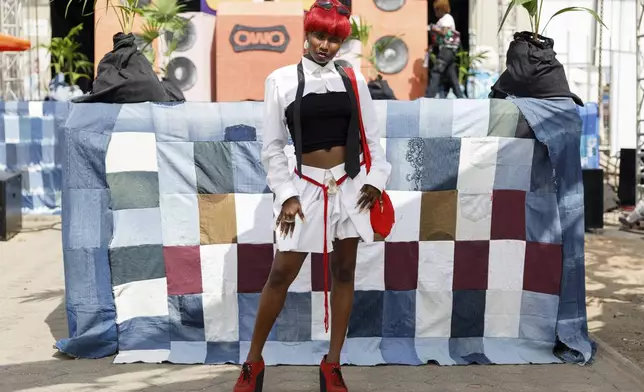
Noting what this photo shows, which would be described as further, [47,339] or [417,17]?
[417,17]

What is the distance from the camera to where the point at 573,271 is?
4504 millimetres

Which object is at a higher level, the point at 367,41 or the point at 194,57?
the point at 367,41

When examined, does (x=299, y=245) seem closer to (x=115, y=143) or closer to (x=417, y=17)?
(x=115, y=143)

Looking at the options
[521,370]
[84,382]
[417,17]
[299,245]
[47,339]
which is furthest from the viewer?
[417,17]

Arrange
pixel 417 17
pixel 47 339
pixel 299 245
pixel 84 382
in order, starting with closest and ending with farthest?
1. pixel 299 245
2. pixel 84 382
3. pixel 47 339
4. pixel 417 17

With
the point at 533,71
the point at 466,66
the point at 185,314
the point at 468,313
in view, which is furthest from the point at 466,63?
the point at 185,314

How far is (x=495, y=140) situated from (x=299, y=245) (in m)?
1.37

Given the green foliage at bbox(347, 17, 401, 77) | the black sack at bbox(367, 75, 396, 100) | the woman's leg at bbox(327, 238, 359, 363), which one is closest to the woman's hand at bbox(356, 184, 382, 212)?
the woman's leg at bbox(327, 238, 359, 363)

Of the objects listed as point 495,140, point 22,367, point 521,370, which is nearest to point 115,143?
point 22,367

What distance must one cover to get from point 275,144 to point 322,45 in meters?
0.42

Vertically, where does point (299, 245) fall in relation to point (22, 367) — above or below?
above

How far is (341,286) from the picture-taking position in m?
3.78

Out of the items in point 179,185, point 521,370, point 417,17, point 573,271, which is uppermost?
point 417,17

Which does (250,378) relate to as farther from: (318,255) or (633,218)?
(633,218)
